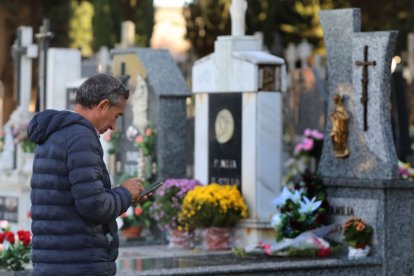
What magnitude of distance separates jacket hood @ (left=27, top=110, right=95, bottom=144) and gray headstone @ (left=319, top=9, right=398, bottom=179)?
5.13 metres

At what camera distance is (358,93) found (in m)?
11.5

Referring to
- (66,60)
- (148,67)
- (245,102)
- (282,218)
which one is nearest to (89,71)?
(66,60)

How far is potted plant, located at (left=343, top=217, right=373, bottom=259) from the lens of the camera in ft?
36.4

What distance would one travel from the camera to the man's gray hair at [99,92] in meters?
6.48

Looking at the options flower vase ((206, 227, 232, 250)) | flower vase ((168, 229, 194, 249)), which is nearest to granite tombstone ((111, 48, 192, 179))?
flower vase ((168, 229, 194, 249))

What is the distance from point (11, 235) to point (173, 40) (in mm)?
45388

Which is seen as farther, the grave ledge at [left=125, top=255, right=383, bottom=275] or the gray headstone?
the gray headstone

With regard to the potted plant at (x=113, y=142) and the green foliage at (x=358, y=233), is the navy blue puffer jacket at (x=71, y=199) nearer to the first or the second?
the green foliage at (x=358, y=233)

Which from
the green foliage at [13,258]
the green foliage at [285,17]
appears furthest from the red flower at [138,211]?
the green foliage at [285,17]

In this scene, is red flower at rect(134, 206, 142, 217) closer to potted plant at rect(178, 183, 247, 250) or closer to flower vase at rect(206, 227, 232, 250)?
potted plant at rect(178, 183, 247, 250)

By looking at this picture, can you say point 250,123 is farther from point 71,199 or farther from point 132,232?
point 71,199

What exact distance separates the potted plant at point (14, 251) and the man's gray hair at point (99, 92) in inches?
147

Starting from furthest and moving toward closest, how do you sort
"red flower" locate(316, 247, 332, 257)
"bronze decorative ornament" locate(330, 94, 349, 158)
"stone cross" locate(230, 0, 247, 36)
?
"stone cross" locate(230, 0, 247, 36), "bronze decorative ornament" locate(330, 94, 349, 158), "red flower" locate(316, 247, 332, 257)

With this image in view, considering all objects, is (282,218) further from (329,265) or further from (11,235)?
(11,235)
